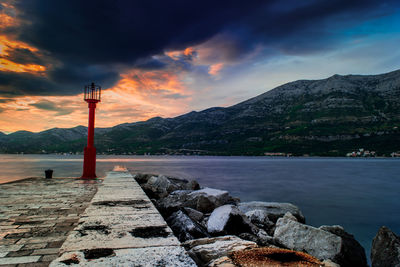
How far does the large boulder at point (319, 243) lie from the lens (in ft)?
17.3

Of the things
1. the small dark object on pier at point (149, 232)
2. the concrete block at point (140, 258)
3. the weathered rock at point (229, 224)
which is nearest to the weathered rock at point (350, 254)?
the weathered rock at point (229, 224)

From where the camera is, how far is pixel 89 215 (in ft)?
12.6

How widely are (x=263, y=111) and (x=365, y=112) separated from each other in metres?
66.2

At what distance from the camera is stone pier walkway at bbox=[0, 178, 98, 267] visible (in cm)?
324

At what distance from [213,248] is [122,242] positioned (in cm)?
130

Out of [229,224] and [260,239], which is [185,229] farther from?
[260,239]

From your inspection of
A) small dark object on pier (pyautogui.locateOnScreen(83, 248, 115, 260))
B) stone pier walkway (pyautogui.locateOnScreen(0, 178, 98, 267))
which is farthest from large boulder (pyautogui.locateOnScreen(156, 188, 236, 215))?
small dark object on pier (pyautogui.locateOnScreen(83, 248, 115, 260))

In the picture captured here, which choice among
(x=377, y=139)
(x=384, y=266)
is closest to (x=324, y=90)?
(x=377, y=139)

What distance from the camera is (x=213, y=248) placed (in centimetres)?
338

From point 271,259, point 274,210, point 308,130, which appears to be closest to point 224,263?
point 271,259

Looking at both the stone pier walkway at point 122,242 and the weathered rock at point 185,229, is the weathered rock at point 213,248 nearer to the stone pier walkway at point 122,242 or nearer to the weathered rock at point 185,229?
the stone pier walkway at point 122,242

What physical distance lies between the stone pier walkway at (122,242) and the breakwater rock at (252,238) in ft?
1.66

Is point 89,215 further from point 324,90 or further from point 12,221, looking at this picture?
point 324,90

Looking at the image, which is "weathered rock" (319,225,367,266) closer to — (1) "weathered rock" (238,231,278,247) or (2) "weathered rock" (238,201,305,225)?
(1) "weathered rock" (238,231,278,247)
